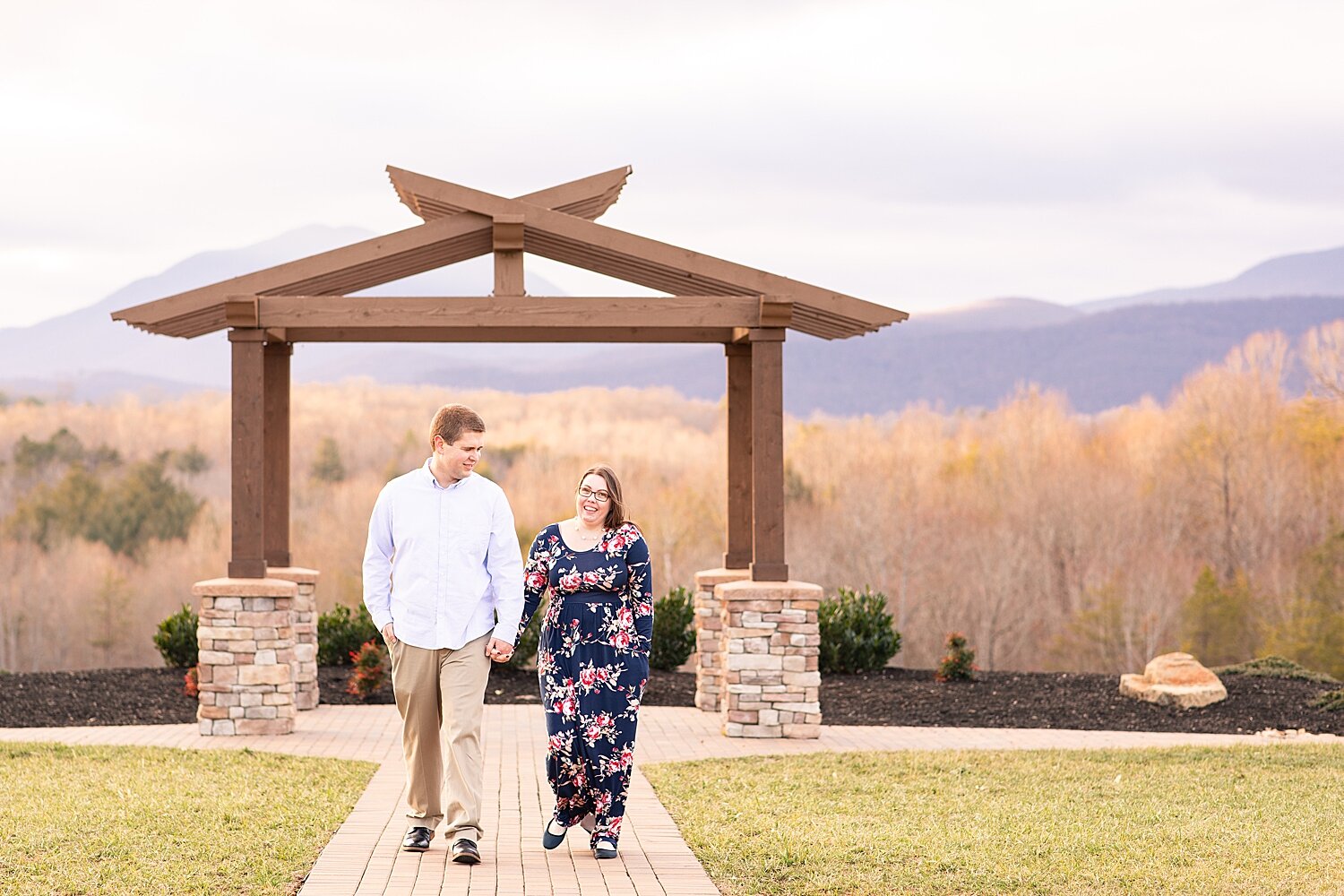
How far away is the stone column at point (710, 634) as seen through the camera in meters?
11.3

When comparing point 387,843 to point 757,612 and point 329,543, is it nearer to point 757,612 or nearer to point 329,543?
point 757,612

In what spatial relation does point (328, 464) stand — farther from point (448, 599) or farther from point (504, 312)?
point (448, 599)

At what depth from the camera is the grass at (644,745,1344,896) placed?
5707 millimetres

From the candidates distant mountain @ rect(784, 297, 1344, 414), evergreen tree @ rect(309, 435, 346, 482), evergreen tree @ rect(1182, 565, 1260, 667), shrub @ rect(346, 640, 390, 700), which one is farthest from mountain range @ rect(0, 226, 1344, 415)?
shrub @ rect(346, 640, 390, 700)

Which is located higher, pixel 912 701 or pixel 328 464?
pixel 328 464

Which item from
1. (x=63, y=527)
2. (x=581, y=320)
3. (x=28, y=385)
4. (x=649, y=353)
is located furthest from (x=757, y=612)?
(x=649, y=353)

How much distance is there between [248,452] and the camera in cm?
1002

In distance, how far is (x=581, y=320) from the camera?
9.96m

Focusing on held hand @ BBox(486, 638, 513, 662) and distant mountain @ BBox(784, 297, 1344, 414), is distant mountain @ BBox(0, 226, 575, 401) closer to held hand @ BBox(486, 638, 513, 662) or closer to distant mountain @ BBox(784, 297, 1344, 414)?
distant mountain @ BBox(784, 297, 1344, 414)

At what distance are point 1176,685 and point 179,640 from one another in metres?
8.97

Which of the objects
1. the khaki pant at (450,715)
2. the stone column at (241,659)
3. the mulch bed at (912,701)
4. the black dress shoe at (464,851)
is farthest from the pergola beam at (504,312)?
the black dress shoe at (464,851)

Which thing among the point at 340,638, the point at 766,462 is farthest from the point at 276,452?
the point at 766,462

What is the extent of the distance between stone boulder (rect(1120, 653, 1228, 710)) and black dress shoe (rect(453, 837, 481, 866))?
25.1 ft

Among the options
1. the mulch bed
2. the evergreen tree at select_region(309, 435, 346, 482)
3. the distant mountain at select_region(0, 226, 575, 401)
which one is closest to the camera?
the mulch bed
